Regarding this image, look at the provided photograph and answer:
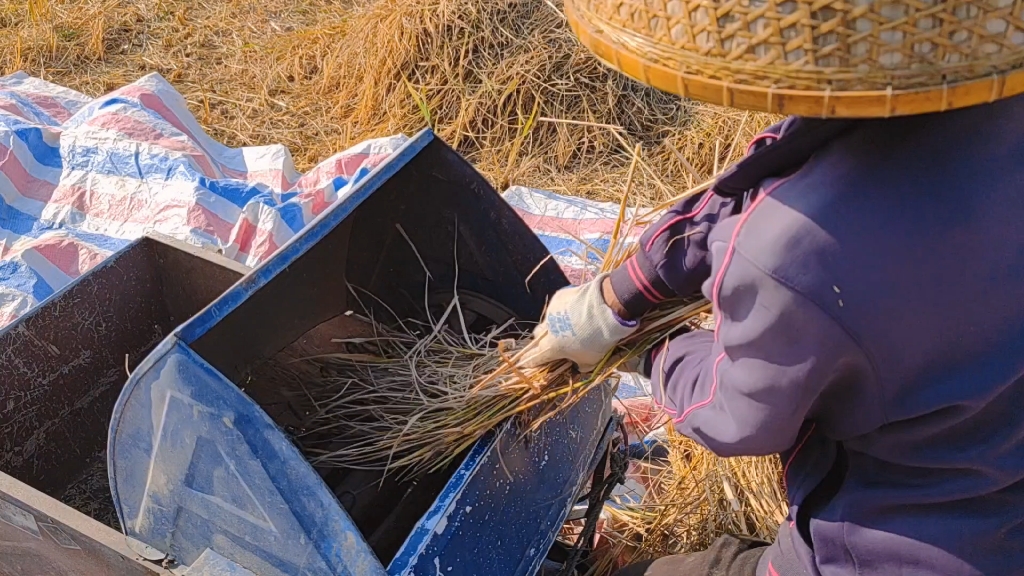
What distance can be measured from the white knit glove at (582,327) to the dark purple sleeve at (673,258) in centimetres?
4

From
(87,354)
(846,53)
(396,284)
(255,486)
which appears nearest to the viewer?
(846,53)

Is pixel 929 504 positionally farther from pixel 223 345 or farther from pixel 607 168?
pixel 607 168

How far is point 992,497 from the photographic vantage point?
1.30 m

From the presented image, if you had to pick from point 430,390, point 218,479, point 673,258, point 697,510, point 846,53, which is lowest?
point 697,510

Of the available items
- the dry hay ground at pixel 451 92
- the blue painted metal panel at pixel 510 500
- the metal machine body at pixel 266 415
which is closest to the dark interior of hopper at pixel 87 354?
the metal machine body at pixel 266 415

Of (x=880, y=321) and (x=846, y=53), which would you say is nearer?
(x=846, y=53)

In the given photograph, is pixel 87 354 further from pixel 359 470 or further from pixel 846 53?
pixel 846 53

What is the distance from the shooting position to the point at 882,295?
105 centimetres

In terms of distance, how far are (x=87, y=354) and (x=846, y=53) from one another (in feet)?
6.83

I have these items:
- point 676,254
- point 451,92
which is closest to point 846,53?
point 676,254

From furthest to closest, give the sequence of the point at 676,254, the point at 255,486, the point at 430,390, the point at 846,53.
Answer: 1. the point at 430,390
2. the point at 255,486
3. the point at 676,254
4. the point at 846,53

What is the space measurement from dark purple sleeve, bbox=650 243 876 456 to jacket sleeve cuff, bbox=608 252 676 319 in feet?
0.49

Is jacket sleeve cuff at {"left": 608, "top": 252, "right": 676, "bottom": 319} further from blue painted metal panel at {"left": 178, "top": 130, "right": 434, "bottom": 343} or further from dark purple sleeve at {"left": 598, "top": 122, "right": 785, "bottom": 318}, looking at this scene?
blue painted metal panel at {"left": 178, "top": 130, "right": 434, "bottom": 343}

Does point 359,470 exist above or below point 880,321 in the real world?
below
